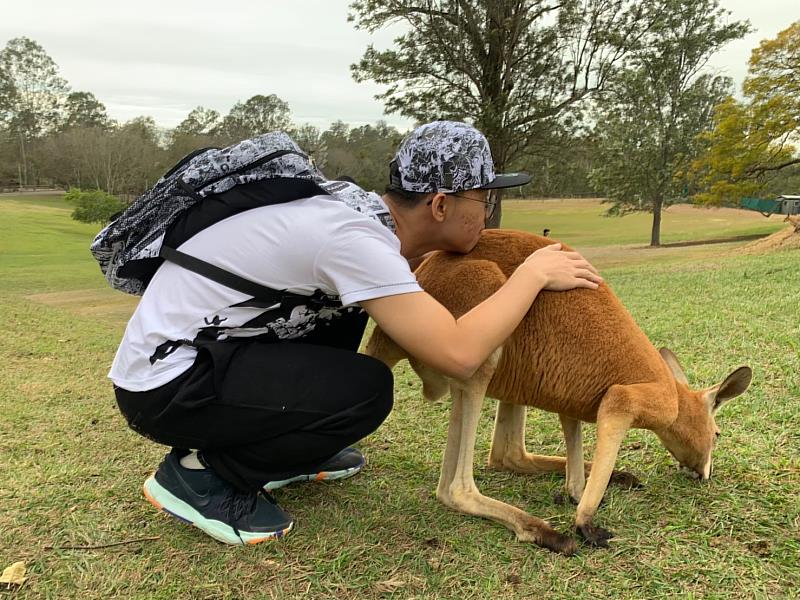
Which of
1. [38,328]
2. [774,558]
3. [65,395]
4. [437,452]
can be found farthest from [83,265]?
[774,558]

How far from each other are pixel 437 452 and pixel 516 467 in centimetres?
41

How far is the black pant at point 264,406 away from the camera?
1.91 m

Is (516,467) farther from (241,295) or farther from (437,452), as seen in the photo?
(241,295)

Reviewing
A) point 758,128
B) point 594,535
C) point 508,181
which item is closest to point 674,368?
point 594,535

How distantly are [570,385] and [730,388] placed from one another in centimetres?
63

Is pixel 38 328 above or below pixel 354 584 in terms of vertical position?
below

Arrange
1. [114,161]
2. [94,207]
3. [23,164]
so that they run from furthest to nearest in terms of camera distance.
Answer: [23,164]
[114,161]
[94,207]

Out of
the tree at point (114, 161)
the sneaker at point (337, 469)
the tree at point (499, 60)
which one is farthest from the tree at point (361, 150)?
the tree at point (114, 161)

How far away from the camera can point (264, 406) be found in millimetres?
1936

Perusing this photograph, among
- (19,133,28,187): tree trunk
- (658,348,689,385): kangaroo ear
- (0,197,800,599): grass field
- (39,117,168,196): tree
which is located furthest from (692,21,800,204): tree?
(19,133,28,187): tree trunk

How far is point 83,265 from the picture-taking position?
18.8m

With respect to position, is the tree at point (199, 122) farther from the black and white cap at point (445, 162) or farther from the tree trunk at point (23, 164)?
the black and white cap at point (445, 162)

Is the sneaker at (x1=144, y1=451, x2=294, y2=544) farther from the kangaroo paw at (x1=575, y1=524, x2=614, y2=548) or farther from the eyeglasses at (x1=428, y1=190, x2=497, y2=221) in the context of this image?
the eyeglasses at (x1=428, y1=190, x2=497, y2=221)

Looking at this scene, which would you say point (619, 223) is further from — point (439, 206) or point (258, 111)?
point (439, 206)
